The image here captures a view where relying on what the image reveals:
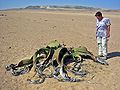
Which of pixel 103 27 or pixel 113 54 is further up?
pixel 103 27

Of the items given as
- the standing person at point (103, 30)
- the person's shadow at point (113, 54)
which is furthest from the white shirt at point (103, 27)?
the person's shadow at point (113, 54)

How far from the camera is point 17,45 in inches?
412

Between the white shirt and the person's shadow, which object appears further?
the person's shadow

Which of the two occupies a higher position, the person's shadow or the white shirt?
the white shirt

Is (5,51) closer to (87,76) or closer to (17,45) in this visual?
(17,45)

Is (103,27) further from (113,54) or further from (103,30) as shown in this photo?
(113,54)

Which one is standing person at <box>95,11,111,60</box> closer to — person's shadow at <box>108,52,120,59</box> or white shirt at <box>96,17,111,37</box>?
white shirt at <box>96,17,111,37</box>

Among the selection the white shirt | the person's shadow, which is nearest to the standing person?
the white shirt

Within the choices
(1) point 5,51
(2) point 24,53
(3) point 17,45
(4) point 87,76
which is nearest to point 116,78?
(4) point 87,76

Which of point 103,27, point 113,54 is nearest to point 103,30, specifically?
point 103,27

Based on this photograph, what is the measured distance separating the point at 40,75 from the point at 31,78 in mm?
215

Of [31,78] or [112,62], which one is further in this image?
[112,62]

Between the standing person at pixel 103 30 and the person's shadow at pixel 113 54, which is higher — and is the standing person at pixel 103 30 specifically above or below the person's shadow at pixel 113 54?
above

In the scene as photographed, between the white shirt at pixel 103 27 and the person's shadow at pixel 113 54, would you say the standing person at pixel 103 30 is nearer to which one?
the white shirt at pixel 103 27
